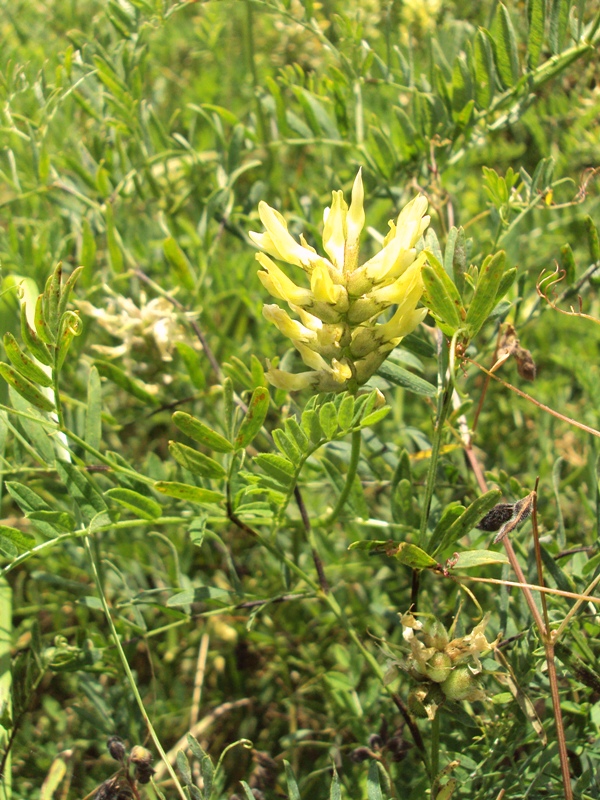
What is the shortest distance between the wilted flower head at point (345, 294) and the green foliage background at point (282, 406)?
0.12 m

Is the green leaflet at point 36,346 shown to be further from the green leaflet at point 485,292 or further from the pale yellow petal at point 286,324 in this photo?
the green leaflet at point 485,292

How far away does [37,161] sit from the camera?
132 cm

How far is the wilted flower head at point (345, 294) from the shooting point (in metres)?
0.75

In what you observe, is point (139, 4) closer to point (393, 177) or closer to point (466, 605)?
point (393, 177)

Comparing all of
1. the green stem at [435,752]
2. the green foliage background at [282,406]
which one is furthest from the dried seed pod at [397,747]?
the green stem at [435,752]

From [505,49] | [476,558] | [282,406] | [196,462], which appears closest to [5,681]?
[196,462]

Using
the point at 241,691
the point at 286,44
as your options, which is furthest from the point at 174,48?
the point at 241,691

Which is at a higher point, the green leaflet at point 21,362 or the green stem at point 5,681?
the green leaflet at point 21,362

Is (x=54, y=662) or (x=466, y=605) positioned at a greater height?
(x=54, y=662)

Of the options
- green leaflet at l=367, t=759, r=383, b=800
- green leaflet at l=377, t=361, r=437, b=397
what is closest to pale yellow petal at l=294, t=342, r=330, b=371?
green leaflet at l=377, t=361, r=437, b=397

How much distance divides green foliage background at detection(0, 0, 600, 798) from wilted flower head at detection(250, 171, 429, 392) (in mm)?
120

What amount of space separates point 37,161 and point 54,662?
0.87 m

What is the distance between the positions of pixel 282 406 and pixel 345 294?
1.26ft

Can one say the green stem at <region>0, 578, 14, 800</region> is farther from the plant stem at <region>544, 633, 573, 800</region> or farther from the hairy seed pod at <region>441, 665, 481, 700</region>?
the plant stem at <region>544, 633, 573, 800</region>
